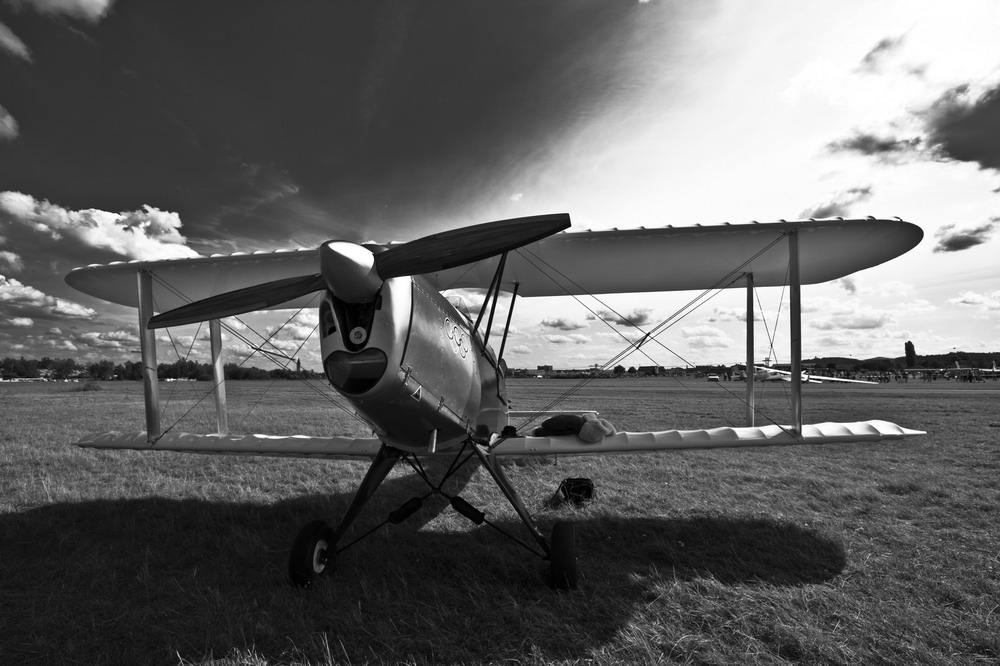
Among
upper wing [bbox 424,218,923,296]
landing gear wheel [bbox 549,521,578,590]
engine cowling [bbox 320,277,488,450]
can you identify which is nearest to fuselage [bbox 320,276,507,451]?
engine cowling [bbox 320,277,488,450]

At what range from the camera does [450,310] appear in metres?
3.50

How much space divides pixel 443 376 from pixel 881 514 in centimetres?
443

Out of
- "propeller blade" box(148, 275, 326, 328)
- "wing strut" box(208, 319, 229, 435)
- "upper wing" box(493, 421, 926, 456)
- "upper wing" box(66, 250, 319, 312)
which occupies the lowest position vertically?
"upper wing" box(493, 421, 926, 456)

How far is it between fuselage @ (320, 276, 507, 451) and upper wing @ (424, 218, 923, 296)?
1.33 meters

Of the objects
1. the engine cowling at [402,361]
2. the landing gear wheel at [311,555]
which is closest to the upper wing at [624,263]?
the engine cowling at [402,361]

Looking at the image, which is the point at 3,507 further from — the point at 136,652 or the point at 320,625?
the point at 320,625

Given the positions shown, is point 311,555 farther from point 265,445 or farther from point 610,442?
point 610,442

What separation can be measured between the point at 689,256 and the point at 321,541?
437 cm

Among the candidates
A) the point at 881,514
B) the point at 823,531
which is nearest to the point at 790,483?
the point at 881,514

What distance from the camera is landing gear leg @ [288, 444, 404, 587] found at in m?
3.13

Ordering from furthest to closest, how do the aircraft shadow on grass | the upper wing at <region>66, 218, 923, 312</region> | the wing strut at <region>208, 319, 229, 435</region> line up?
the wing strut at <region>208, 319, 229, 435</region>, the upper wing at <region>66, 218, 923, 312</region>, the aircraft shadow on grass

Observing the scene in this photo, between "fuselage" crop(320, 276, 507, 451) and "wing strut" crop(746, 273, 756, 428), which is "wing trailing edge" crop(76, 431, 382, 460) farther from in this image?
"wing strut" crop(746, 273, 756, 428)

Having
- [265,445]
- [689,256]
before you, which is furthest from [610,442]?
[265,445]

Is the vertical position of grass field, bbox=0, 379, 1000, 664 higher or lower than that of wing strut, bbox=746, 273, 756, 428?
lower
